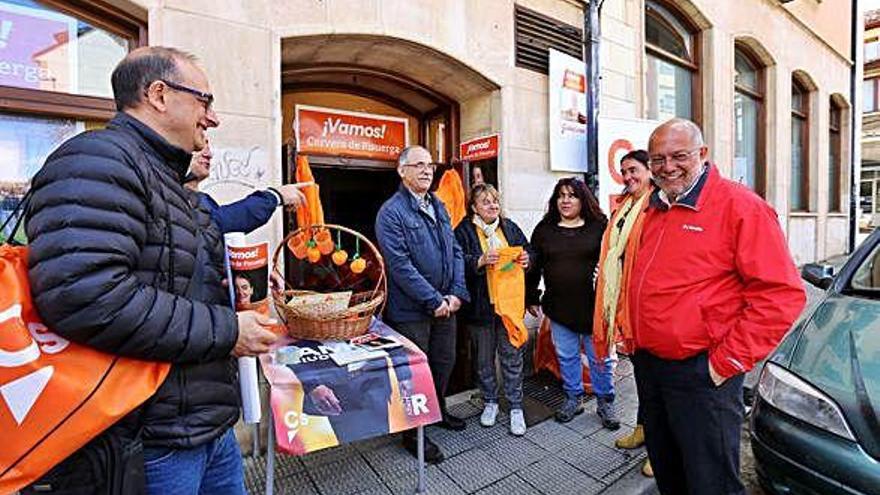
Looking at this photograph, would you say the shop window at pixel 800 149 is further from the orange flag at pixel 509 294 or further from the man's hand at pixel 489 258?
the man's hand at pixel 489 258

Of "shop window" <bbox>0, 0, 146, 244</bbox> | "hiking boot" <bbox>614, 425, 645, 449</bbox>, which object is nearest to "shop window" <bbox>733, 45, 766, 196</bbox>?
"hiking boot" <bbox>614, 425, 645, 449</bbox>

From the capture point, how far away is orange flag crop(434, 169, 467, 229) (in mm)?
4172

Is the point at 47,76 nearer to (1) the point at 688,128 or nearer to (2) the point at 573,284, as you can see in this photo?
(1) the point at 688,128

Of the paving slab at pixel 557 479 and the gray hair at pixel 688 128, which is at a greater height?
the gray hair at pixel 688 128

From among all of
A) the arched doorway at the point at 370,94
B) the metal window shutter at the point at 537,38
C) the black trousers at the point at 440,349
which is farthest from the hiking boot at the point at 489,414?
the metal window shutter at the point at 537,38

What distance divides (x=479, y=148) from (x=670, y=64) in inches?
158

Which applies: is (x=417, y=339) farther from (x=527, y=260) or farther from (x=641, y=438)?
(x=641, y=438)

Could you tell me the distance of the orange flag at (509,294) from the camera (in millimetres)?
3418

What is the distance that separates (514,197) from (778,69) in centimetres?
730

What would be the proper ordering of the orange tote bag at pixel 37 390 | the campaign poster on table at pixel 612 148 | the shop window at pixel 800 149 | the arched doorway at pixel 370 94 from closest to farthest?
the orange tote bag at pixel 37 390 → the arched doorway at pixel 370 94 → the campaign poster on table at pixel 612 148 → the shop window at pixel 800 149

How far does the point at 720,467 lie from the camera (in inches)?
76.8

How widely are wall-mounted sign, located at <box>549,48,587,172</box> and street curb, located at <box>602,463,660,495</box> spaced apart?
9.60 ft

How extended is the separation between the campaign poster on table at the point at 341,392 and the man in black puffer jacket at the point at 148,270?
2.29 ft

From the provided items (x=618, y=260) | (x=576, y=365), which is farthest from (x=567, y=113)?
(x=576, y=365)
